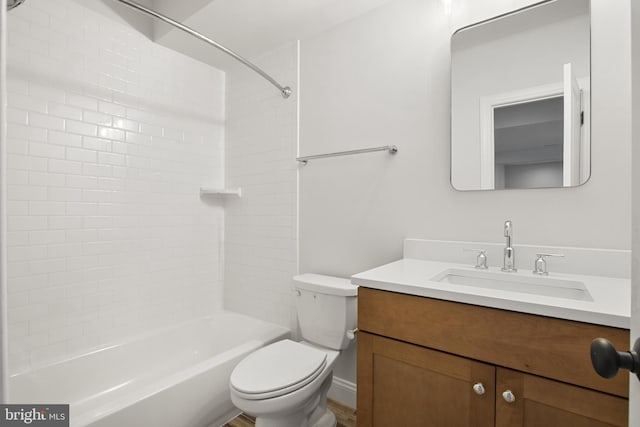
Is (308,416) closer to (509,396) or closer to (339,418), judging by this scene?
(339,418)

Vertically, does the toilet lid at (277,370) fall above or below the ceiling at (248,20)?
below

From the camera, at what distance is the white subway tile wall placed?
2178 millimetres

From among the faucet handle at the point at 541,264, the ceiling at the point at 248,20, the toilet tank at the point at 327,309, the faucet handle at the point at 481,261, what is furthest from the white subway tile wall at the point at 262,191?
the faucet handle at the point at 541,264

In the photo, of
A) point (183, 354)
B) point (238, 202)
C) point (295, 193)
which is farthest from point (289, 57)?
point (183, 354)

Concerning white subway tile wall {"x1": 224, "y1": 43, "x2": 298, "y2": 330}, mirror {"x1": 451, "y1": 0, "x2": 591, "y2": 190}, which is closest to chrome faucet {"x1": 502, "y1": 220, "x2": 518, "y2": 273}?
mirror {"x1": 451, "y1": 0, "x2": 591, "y2": 190}

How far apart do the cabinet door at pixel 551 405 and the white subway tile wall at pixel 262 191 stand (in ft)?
4.74

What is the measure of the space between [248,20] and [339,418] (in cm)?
242

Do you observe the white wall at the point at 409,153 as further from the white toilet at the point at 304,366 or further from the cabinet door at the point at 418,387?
the cabinet door at the point at 418,387

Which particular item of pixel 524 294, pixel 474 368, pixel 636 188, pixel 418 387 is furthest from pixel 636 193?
pixel 418 387

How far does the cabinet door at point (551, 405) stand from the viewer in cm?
77

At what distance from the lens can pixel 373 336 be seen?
1.16 metres

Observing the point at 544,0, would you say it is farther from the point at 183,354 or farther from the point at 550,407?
the point at 183,354

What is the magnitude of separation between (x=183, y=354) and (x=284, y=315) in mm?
746

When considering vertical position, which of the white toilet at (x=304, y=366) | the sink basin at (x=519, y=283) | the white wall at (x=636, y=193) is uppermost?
the white wall at (x=636, y=193)
